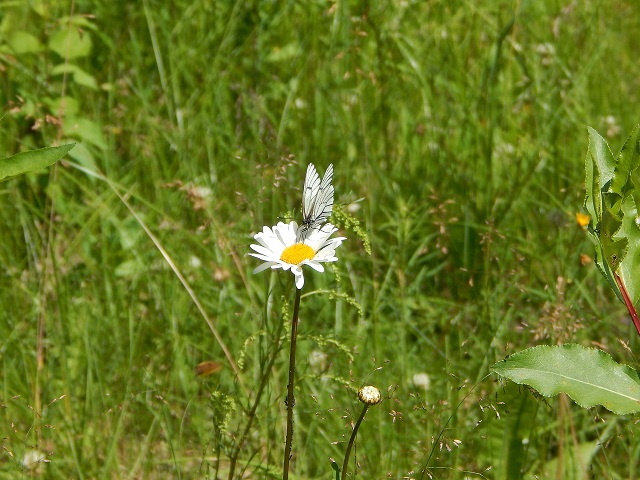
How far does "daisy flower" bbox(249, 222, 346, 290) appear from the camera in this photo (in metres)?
1.48

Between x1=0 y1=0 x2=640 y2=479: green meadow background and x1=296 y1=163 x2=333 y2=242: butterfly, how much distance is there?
0.32 feet

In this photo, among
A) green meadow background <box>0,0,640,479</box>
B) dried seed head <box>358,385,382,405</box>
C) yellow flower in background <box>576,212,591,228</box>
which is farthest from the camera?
yellow flower in background <box>576,212,591,228</box>

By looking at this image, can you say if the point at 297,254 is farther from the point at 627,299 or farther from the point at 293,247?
the point at 627,299

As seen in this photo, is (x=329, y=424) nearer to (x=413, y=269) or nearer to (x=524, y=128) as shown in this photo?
(x=413, y=269)

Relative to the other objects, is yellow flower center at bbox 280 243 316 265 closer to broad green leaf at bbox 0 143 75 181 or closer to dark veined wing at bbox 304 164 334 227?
dark veined wing at bbox 304 164 334 227

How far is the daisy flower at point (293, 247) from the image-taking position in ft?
4.86

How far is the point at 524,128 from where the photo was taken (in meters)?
3.16

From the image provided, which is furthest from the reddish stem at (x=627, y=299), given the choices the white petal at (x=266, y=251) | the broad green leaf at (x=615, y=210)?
the white petal at (x=266, y=251)

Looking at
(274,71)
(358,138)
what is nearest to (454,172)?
(358,138)

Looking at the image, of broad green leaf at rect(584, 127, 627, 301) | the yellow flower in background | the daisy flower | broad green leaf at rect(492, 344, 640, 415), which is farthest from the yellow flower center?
the yellow flower in background

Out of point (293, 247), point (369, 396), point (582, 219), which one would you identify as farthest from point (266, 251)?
point (582, 219)

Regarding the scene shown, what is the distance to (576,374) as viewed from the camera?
1.46 metres

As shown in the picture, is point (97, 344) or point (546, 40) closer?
point (97, 344)

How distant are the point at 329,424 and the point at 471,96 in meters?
1.49
